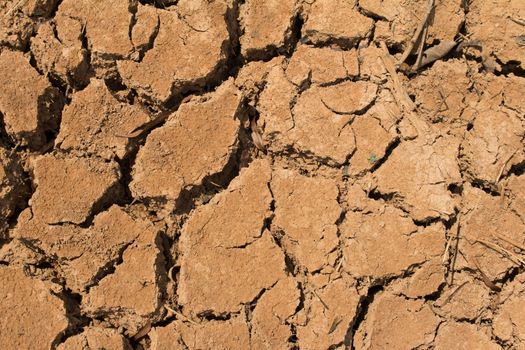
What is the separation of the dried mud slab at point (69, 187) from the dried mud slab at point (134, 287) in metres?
0.17

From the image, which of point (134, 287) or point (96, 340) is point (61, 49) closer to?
point (134, 287)

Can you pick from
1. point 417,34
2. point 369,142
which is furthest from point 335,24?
point 369,142

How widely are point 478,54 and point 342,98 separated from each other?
505mm

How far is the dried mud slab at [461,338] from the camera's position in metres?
1.82

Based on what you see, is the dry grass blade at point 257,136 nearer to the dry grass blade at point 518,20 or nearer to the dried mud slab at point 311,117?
the dried mud slab at point 311,117

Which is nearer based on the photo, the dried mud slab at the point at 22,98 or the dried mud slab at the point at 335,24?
the dried mud slab at the point at 22,98

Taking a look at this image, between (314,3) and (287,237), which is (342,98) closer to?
(314,3)

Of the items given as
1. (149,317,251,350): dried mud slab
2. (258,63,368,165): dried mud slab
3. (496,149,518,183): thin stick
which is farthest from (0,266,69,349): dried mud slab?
(496,149,518,183): thin stick

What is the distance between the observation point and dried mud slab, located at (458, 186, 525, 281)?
182cm

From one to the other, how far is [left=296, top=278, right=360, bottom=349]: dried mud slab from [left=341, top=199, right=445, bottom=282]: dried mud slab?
0.28ft

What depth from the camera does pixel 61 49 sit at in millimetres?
1756

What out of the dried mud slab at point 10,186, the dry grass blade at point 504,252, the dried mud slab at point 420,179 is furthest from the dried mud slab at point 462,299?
the dried mud slab at point 10,186

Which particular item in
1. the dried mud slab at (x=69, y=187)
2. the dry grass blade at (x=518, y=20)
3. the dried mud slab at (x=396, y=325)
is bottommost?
the dried mud slab at (x=396, y=325)

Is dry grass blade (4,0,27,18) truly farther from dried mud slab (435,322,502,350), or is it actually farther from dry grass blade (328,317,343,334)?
dried mud slab (435,322,502,350)
